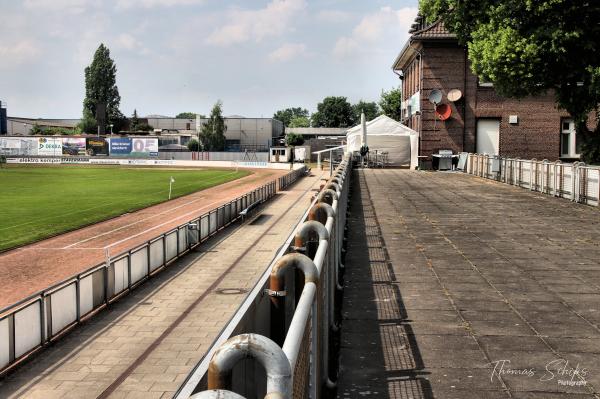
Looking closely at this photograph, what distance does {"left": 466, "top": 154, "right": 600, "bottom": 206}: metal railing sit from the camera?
25.0 metres

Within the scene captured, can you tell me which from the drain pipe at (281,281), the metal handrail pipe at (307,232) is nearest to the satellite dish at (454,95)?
the metal handrail pipe at (307,232)

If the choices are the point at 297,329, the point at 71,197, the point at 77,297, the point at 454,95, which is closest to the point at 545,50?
the point at 77,297

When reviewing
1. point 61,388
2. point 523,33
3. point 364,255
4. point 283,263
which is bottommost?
point 61,388

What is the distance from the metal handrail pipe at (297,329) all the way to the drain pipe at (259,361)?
133 millimetres

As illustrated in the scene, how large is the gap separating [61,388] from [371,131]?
5188 centimetres

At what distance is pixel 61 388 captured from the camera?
12.6 m

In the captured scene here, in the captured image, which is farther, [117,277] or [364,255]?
[117,277]

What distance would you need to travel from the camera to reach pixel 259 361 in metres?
2.91

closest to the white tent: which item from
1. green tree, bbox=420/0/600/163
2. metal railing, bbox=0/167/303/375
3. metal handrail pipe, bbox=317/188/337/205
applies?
green tree, bbox=420/0/600/163

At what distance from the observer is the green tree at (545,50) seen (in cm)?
2864

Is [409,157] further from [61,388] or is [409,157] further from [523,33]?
[61,388]

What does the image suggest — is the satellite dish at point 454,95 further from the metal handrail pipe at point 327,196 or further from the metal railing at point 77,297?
the metal handrail pipe at point 327,196

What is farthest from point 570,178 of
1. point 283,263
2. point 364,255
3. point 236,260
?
point 283,263

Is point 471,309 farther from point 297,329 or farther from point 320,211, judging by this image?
point 297,329
